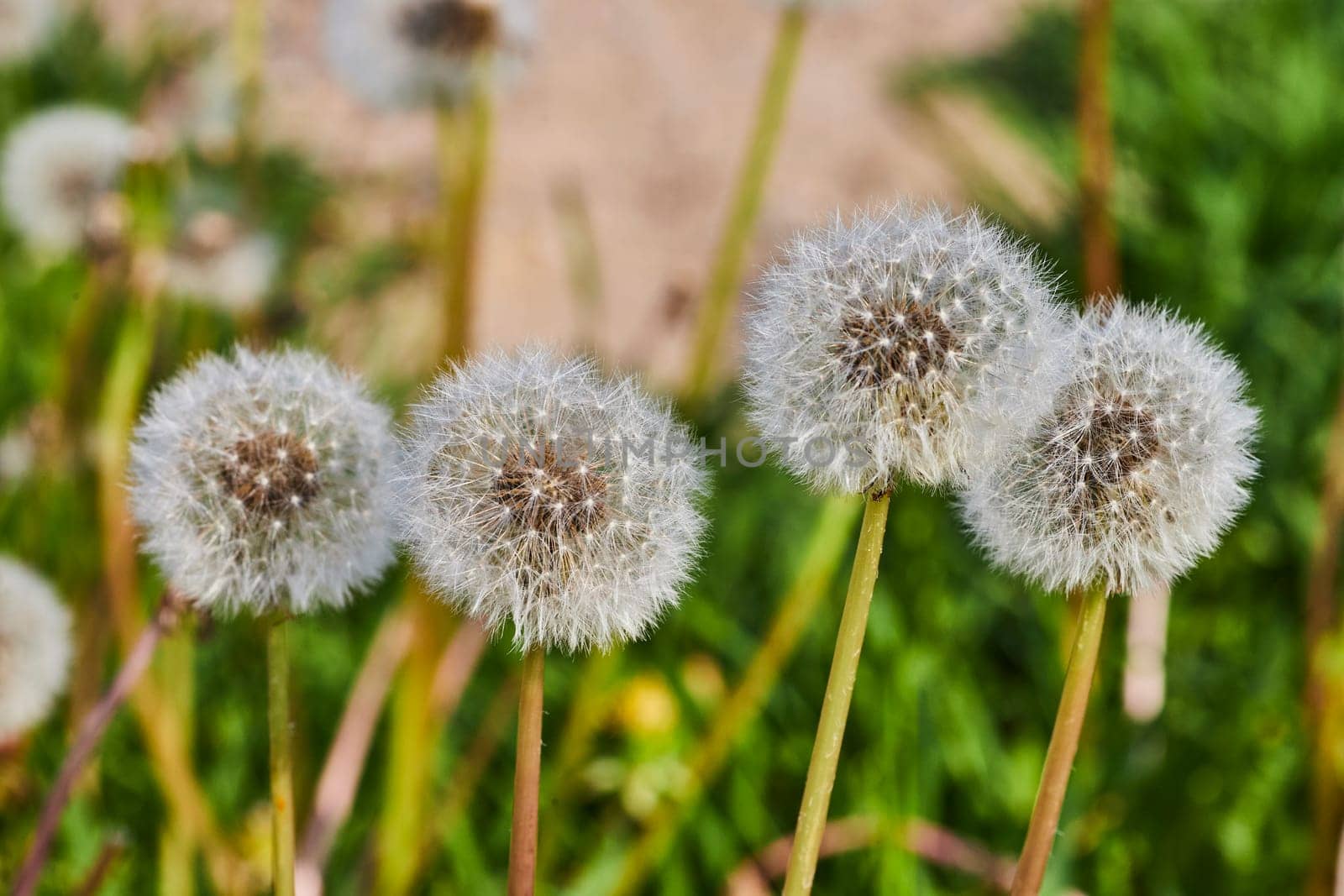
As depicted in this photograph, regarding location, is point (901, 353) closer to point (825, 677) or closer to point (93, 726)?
point (93, 726)

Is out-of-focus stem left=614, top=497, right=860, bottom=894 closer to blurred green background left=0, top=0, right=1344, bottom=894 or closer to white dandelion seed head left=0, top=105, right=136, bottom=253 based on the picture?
blurred green background left=0, top=0, right=1344, bottom=894

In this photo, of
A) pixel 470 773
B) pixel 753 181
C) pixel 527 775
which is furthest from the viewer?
pixel 753 181

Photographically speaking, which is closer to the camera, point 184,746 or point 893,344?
point 893,344

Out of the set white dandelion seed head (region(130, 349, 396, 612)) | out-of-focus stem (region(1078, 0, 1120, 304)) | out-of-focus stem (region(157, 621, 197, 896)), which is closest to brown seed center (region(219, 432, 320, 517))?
white dandelion seed head (region(130, 349, 396, 612))

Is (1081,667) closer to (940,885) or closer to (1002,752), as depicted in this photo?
(940,885)

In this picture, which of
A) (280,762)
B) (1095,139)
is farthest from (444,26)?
(280,762)

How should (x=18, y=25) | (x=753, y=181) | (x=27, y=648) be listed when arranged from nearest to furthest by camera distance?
(x=27, y=648)
(x=753, y=181)
(x=18, y=25)

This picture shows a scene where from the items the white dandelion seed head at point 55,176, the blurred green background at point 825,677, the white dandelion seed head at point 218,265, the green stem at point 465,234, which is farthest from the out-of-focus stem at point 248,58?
the green stem at point 465,234
